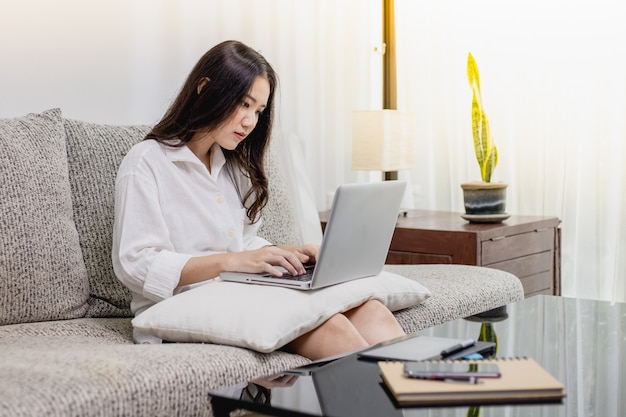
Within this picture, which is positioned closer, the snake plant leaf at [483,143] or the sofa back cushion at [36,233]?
the sofa back cushion at [36,233]

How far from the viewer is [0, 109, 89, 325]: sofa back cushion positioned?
5.84 feet

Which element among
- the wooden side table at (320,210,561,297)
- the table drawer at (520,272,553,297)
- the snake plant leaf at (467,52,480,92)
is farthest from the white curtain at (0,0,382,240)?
the table drawer at (520,272,553,297)

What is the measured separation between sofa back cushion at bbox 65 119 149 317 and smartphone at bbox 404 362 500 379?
0.93 meters

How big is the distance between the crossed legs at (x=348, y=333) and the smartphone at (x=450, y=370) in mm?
322

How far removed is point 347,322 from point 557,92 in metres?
2.10

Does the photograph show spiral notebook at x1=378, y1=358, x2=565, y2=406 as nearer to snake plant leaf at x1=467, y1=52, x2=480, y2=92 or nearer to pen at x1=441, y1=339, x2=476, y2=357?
pen at x1=441, y1=339, x2=476, y2=357

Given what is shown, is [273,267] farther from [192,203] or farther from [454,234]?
[454,234]

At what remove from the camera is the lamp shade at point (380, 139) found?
3146 mm

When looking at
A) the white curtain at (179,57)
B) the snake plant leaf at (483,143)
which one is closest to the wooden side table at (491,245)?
the snake plant leaf at (483,143)

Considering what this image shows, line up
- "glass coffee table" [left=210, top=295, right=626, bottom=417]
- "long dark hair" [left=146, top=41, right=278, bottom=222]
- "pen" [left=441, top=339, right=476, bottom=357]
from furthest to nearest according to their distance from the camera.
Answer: "long dark hair" [left=146, top=41, right=278, bottom=222] → "pen" [left=441, top=339, right=476, bottom=357] → "glass coffee table" [left=210, top=295, right=626, bottom=417]

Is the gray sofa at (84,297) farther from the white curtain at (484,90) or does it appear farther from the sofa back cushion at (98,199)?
the white curtain at (484,90)

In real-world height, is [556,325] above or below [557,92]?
below

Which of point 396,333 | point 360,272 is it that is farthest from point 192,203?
point 396,333

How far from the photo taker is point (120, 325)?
1.92m
